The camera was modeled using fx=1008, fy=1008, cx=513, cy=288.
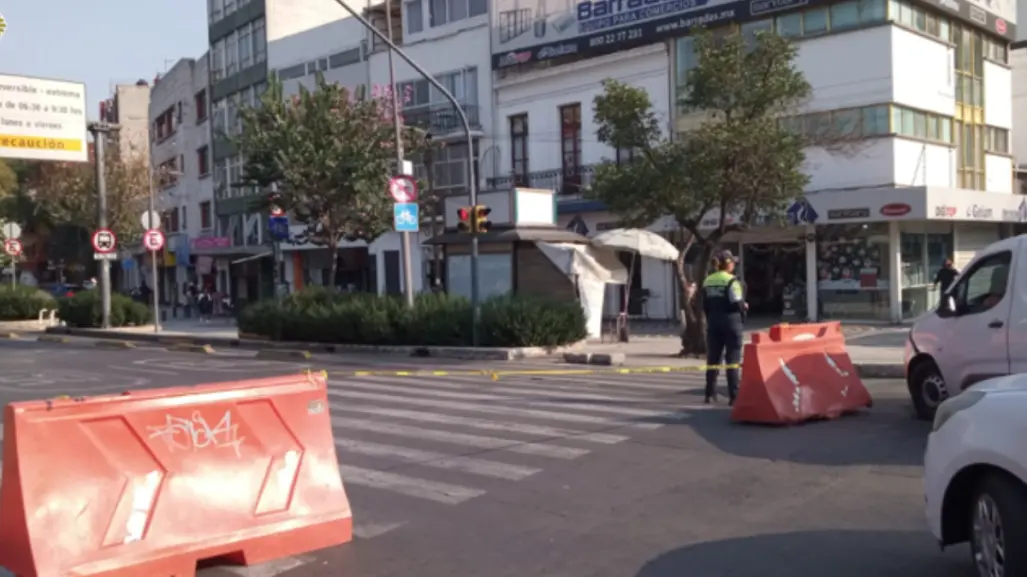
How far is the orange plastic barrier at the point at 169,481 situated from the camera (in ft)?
17.7

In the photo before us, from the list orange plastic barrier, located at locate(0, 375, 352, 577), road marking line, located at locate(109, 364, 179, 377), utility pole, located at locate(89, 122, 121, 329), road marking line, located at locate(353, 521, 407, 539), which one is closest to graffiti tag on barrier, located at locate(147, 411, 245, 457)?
orange plastic barrier, located at locate(0, 375, 352, 577)

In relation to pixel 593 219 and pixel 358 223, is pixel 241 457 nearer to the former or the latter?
pixel 358 223

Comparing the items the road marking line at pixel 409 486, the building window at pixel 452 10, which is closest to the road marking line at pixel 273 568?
the road marking line at pixel 409 486

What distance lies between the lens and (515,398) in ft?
43.6

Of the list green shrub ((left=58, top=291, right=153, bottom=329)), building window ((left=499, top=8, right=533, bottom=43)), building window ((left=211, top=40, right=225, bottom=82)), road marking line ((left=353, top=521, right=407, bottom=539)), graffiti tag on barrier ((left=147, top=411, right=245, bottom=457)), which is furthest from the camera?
building window ((left=211, top=40, right=225, bottom=82))

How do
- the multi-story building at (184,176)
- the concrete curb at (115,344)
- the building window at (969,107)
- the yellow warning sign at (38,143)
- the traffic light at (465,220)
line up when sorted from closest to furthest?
the traffic light at (465,220) < the yellow warning sign at (38,143) < the concrete curb at (115,344) < the building window at (969,107) < the multi-story building at (184,176)

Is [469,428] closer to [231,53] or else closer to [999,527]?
[999,527]

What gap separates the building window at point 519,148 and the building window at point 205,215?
2482 centimetres

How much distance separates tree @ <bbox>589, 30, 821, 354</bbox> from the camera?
18.3m

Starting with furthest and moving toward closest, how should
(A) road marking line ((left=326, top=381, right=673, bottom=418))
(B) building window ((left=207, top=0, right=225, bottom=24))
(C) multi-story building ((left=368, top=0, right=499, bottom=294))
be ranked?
(B) building window ((left=207, top=0, right=225, bottom=24))
(C) multi-story building ((left=368, top=0, right=499, bottom=294))
(A) road marking line ((left=326, top=381, right=673, bottom=418))

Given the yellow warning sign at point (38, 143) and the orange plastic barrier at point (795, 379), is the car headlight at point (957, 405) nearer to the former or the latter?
the orange plastic barrier at point (795, 379)

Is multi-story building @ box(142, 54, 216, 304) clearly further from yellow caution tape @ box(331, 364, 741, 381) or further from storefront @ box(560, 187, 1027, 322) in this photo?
yellow caution tape @ box(331, 364, 741, 381)

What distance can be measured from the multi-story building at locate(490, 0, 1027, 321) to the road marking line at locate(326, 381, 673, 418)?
12.7 meters

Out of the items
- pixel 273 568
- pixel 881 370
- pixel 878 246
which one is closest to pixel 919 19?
pixel 878 246
